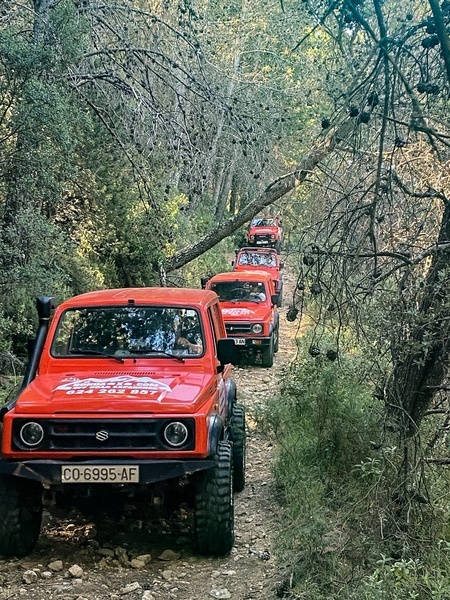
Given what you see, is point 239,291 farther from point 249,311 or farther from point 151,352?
point 151,352

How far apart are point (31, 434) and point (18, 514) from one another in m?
0.57

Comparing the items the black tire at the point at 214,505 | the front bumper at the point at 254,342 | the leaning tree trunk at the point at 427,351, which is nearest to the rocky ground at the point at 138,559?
the black tire at the point at 214,505

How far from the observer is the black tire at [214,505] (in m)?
5.30

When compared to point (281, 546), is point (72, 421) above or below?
above

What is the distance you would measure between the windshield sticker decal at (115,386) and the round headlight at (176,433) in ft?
1.09

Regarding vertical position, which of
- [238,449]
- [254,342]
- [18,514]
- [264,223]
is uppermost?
[264,223]

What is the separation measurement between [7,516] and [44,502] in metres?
0.42

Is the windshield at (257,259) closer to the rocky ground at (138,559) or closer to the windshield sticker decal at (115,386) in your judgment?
the rocky ground at (138,559)

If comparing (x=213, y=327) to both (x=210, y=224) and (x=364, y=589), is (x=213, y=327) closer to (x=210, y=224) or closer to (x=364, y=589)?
(x=364, y=589)

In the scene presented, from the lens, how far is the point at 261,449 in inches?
350

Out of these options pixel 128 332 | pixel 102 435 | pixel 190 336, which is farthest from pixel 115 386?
pixel 190 336

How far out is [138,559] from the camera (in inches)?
216

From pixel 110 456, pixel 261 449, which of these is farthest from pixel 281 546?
pixel 261 449

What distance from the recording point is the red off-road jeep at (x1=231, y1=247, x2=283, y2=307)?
22.1 m
